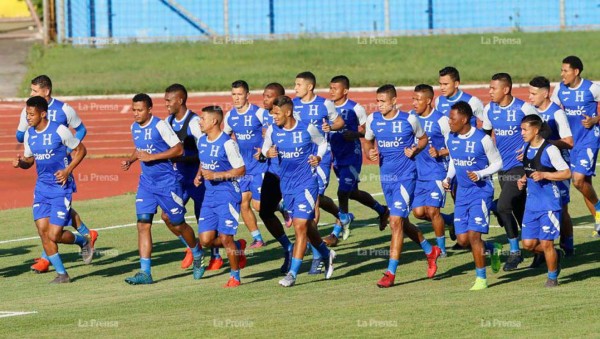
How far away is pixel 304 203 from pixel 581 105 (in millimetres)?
5058

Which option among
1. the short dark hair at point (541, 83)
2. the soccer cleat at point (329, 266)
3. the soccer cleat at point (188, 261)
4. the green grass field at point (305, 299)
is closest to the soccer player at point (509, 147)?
the short dark hair at point (541, 83)

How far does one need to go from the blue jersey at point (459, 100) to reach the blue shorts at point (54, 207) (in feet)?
17.9

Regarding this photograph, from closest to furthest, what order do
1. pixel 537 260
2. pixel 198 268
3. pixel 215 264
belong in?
pixel 537 260 → pixel 198 268 → pixel 215 264

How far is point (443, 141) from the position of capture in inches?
695

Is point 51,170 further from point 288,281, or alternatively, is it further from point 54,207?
point 288,281

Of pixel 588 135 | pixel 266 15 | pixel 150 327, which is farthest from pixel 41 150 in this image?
pixel 266 15

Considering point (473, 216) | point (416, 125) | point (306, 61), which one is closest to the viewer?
point (473, 216)

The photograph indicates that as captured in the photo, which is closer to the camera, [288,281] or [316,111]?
[288,281]

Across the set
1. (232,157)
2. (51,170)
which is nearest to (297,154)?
(232,157)

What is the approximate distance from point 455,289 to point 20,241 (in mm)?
8523

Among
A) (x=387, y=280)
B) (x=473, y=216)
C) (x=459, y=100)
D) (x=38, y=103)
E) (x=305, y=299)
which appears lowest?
(x=305, y=299)

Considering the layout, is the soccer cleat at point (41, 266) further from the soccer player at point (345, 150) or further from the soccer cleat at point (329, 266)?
the soccer player at point (345, 150)

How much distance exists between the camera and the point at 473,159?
15.2 meters

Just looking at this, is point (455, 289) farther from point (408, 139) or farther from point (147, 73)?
point (147, 73)
